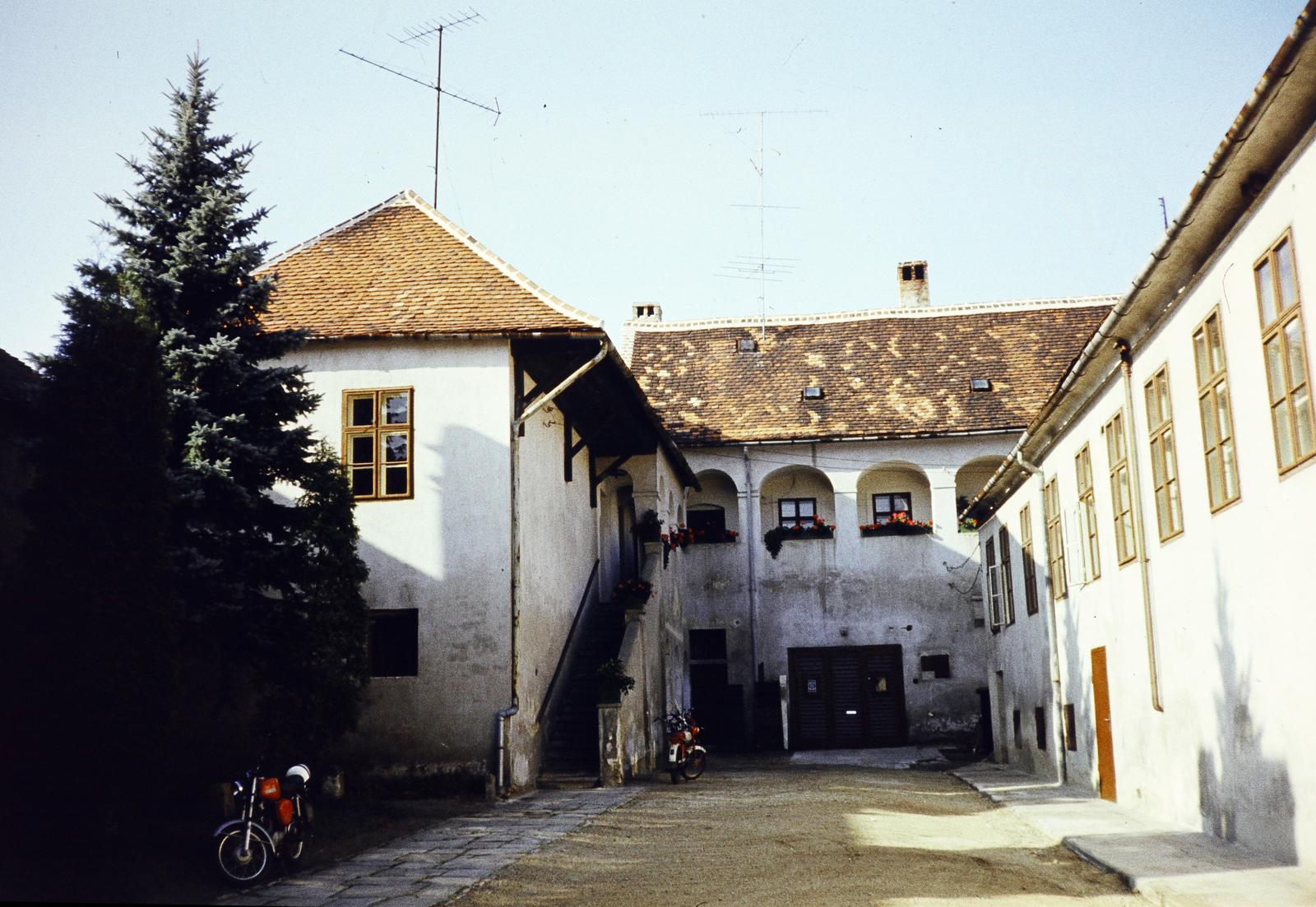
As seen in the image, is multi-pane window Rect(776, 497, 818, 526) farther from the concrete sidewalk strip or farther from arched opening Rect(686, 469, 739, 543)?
the concrete sidewalk strip

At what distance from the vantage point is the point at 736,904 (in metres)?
9.04

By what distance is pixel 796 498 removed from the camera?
3344 centimetres

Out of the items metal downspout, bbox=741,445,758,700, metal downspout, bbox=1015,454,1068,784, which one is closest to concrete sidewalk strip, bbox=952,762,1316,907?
metal downspout, bbox=1015,454,1068,784

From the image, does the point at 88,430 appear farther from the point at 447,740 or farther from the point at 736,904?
the point at 447,740

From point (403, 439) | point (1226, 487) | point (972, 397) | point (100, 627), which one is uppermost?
point (972, 397)

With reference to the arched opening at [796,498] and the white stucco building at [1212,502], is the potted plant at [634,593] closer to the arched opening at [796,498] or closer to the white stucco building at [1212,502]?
the white stucco building at [1212,502]

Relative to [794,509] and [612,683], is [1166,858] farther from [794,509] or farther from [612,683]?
[794,509]

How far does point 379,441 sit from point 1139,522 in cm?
993

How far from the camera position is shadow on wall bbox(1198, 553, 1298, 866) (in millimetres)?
9891

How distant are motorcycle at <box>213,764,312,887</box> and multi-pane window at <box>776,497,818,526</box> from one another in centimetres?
2302

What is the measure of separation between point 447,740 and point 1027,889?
918cm

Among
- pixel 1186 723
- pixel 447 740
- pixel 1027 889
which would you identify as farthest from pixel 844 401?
pixel 1027 889

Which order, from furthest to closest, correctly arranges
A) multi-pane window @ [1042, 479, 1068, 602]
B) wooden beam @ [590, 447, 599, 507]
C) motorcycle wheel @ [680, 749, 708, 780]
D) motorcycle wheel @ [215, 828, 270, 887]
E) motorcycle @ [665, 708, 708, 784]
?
1. wooden beam @ [590, 447, 599, 507]
2. motorcycle wheel @ [680, 749, 708, 780]
3. motorcycle @ [665, 708, 708, 784]
4. multi-pane window @ [1042, 479, 1068, 602]
5. motorcycle wheel @ [215, 828, 270, 887]

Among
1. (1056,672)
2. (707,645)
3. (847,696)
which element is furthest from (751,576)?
(1056,672)
